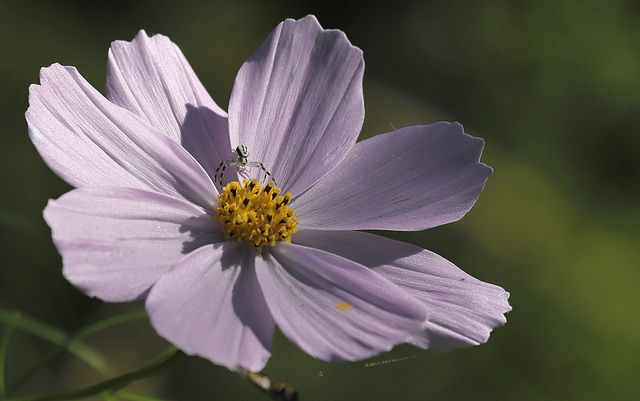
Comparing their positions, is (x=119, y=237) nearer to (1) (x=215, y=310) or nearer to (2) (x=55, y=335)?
(1) (x=215, y=310)

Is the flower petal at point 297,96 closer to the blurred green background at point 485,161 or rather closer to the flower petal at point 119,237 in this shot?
the flower petal at point 119,237

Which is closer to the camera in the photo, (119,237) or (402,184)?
(119,237)

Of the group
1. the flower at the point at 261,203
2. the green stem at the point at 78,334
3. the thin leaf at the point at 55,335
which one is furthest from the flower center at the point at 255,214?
the thin leaf at the point at 55,335

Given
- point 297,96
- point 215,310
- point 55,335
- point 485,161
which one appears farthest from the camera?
point 485,161

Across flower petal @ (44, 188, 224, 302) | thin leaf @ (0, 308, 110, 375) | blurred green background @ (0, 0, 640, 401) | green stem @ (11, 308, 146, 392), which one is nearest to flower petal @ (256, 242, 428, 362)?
flower petal @ (44, 188, 224, 302)

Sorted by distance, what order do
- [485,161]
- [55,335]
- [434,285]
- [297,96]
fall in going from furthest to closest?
[485,161] < [55,335] < [297,96] < [434,285]

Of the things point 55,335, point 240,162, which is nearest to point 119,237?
point 240,162

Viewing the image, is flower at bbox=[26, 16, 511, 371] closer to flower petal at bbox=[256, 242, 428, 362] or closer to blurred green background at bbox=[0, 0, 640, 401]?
flower petal at bbox=[256, 242, 428, 362]

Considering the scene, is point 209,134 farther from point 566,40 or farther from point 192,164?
point 566,40
